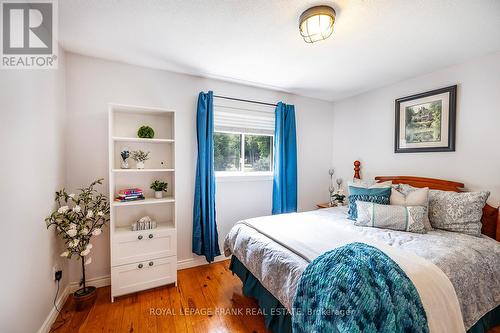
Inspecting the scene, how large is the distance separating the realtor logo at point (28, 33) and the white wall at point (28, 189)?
8 centimetres

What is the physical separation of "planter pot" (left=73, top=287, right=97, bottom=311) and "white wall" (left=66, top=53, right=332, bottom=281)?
29 cm

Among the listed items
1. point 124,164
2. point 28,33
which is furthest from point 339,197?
point 28,33

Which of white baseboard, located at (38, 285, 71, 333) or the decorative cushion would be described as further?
the decorative cushion

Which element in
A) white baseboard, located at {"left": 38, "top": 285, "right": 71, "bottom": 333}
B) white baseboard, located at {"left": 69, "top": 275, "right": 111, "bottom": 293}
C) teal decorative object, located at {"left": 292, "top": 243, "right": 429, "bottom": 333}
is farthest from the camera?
white baseboard, located at {"left": 69, "top": 275, "right": 111, "bottom": 293}

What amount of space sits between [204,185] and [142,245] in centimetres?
89

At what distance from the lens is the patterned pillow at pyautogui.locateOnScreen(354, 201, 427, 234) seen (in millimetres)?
1908

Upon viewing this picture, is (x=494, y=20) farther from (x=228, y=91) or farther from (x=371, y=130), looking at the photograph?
(x=228, y=91)

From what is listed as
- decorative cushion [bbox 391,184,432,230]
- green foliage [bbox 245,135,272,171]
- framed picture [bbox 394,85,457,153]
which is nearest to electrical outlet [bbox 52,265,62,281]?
green foliage [bbox 245,135,272,171]

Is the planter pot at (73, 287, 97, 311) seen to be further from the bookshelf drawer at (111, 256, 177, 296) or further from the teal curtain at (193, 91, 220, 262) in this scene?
the teal curtain at (193, 91, 220, 262)

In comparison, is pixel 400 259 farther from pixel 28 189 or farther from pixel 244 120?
pixel 28 189

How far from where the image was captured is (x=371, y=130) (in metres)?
3.14

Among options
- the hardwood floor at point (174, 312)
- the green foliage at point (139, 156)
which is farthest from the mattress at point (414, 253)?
the green foliage at point (139, 156)

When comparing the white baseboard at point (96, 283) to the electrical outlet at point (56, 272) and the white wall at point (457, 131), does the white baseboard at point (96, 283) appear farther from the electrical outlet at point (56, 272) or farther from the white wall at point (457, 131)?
the white wall at point (457, 131)

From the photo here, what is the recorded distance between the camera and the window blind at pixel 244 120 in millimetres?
2855
